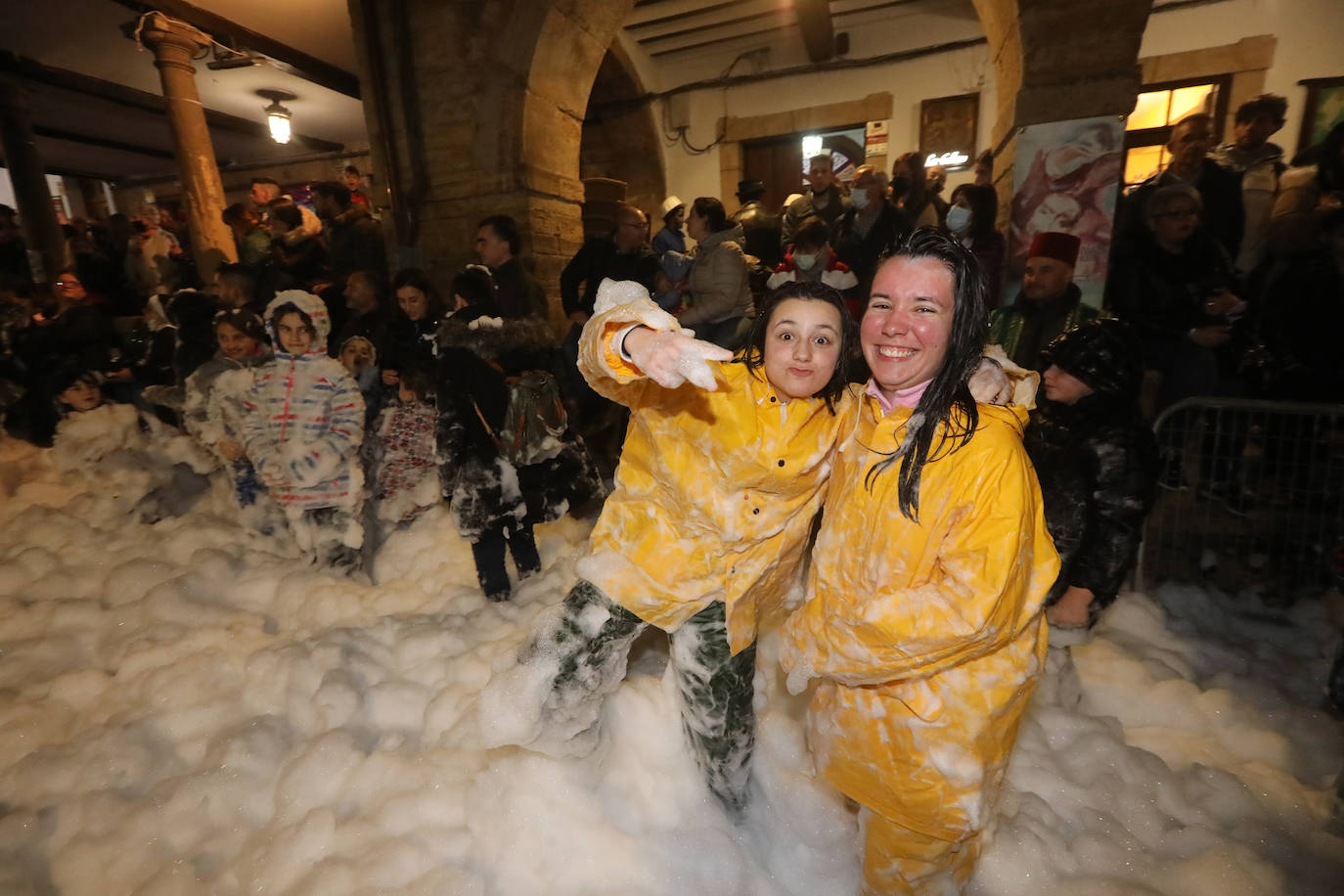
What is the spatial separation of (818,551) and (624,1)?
20.9 ft

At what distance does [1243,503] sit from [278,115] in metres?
11.3

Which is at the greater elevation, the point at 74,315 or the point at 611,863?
the point at 74,315

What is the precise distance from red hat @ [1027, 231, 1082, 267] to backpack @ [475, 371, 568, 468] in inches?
111

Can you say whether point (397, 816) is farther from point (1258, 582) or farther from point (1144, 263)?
point (1144, 263)

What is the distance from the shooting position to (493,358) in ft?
10.7

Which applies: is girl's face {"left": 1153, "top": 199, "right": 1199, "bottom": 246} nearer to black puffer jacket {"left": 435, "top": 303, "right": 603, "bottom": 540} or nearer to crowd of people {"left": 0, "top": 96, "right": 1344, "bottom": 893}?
crowd of people {"left": 0, "top": 96, "right": 1344, "bottom": 893}

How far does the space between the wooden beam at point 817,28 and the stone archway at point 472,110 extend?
3102 mm

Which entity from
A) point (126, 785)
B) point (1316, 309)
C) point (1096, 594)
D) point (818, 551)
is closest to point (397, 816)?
point (126, 785)

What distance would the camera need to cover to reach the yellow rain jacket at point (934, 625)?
1379mm

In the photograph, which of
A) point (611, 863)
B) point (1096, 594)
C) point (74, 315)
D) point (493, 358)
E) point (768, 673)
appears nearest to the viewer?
point (611, 863)

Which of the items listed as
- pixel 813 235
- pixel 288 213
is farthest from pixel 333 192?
pixel 813 235

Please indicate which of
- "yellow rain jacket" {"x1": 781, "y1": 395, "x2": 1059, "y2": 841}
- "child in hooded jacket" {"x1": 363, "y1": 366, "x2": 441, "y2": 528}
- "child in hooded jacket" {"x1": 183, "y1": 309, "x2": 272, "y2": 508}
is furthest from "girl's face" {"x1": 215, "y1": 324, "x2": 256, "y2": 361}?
"yellow rain jacket" {"x1": 781, "y1": 395, "x2": 1059, "y2": 841}

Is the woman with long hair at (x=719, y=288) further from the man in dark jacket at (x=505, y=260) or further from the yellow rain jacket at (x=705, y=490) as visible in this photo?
the yellow rain jacket at (x=705, y=490)

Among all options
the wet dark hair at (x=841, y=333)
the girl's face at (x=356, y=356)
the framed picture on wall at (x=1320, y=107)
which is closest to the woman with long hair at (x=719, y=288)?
the girl's face at (x=356, y=356)
